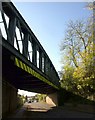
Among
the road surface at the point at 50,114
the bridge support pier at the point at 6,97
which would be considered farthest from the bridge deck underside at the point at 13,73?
the road surface at the point at 50,114

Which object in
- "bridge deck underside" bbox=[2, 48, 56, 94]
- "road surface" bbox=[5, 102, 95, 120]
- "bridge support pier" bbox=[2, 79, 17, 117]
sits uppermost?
"bridge deck underside" bbox=[2, 48, 56, 94]

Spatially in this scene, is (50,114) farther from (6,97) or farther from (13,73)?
(13,73)

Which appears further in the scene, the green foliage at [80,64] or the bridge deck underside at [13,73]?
the green foliage at [80,64]

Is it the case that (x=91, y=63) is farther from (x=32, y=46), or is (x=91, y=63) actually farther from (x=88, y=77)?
(x=32, y=46)

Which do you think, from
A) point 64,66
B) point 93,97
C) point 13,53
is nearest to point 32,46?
point 13,53

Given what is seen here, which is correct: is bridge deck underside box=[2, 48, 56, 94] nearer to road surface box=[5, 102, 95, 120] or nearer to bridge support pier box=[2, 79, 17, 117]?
bridge support pier box=[2, 79, 17, 117]

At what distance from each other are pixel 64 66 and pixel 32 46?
2444 centimetres

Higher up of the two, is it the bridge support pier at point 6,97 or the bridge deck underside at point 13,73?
the bridge deck underside at point 13,73

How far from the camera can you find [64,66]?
179 feet

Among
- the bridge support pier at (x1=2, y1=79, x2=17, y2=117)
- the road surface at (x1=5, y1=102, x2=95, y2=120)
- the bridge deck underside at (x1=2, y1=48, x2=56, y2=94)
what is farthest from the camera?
the road surface at (x1=5, y1=102, x2=95, y2=120)

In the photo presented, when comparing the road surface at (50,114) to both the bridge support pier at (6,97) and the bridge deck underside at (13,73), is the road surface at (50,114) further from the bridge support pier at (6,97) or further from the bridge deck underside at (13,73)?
the bridge deck underside at (13,73)

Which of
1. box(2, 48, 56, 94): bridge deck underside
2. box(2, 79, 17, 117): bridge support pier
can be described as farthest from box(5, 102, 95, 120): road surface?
box(2, 48, 56, 94): bridge deck underside

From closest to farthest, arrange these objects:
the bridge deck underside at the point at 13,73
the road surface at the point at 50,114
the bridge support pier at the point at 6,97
Result: the bridge deck underside at the point at 13,73, the bridge support pier at the point at 6,97, the road surface at the point at 50,114

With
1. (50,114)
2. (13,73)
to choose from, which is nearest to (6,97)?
(13,73)
